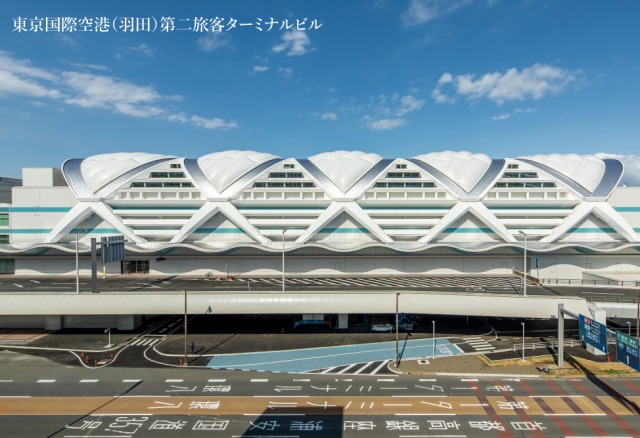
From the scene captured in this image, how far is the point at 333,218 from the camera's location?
51.1m

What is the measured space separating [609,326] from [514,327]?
31.1 ft

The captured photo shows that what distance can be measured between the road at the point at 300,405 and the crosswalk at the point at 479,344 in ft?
20.5

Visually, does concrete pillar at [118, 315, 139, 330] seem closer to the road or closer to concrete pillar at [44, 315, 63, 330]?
concrete pillar at [44, 315, 63, 330]

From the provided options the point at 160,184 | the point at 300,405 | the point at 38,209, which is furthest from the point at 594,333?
the point at 38,209

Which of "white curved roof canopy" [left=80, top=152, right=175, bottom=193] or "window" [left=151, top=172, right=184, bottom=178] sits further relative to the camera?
"window" [left=151, top=172, right=184, bottom=178]

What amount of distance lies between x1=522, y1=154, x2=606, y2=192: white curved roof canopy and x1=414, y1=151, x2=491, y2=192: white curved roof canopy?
8.13 meters

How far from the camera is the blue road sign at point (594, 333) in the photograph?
1044 inches

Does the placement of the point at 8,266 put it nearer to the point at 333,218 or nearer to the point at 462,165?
the point at 333,218

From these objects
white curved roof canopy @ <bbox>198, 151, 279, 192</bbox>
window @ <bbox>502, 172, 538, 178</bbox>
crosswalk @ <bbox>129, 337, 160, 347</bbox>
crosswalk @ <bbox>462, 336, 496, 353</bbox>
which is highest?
white curved roof canopy @ <bbox>198, 151, 279, 192</bbox>

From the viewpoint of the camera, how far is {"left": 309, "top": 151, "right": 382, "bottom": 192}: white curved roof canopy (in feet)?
169

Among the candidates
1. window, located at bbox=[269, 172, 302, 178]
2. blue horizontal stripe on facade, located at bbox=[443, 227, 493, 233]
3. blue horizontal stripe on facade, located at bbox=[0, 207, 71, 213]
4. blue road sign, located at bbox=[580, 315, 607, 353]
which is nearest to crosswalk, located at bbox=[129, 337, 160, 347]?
window, located at bbox=[269, 172, 302, 178]

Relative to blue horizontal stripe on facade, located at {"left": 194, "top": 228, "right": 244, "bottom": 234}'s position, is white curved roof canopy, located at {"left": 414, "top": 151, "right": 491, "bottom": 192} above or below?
above

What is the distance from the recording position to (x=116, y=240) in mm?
40094

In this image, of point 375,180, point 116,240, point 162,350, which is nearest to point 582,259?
point 375,180
